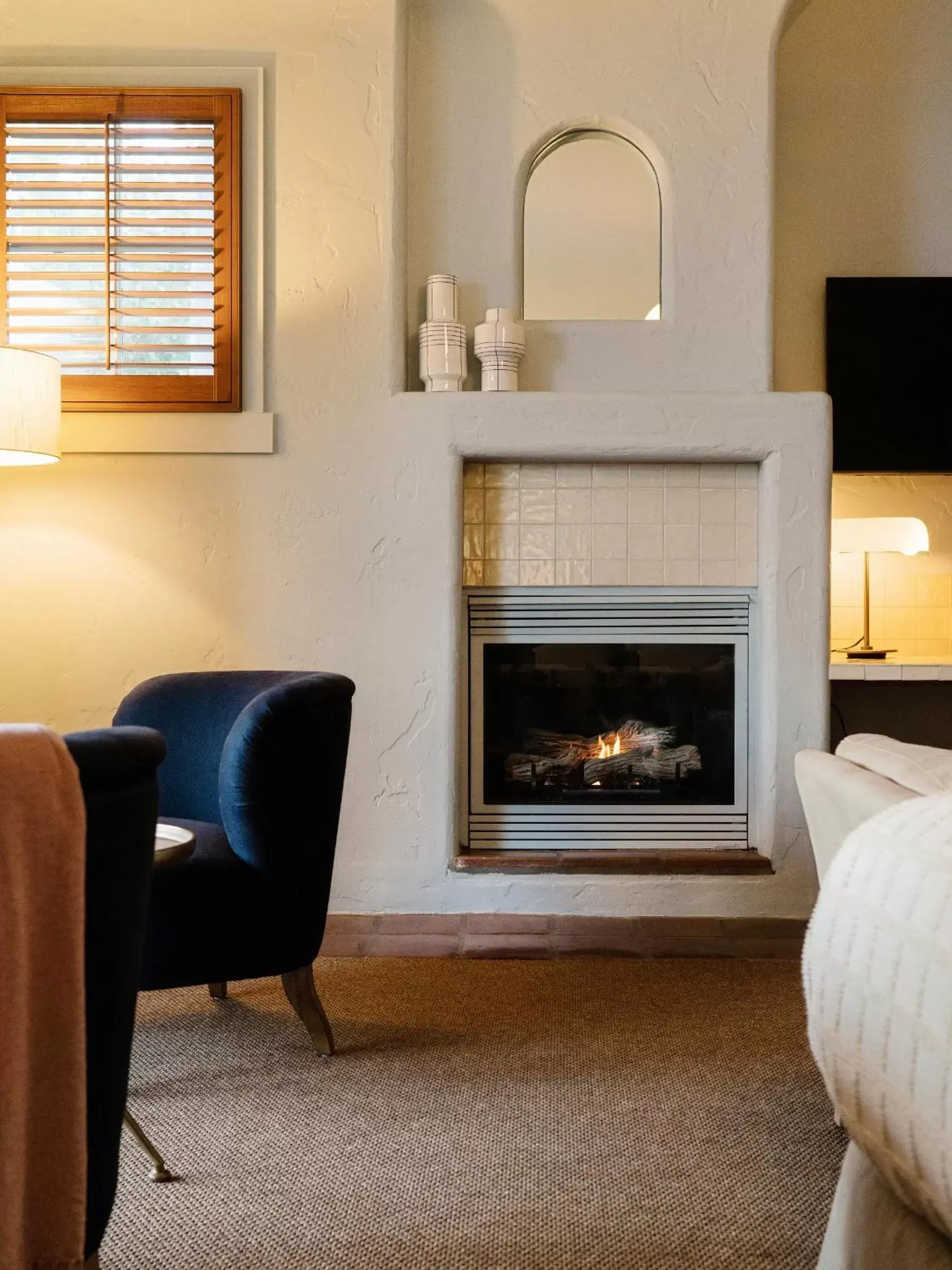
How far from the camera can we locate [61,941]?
1.04m

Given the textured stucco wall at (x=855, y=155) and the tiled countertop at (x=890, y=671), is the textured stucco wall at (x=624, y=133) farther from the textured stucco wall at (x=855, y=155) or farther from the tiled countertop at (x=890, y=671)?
the tiled countertop at (x=890, y=671)

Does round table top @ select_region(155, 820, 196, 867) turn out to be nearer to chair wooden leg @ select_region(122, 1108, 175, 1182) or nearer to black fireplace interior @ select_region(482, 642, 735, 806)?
chair wooden leg @ select_region(122, 1108, 175, 1182)

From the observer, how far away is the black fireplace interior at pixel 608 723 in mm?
3369

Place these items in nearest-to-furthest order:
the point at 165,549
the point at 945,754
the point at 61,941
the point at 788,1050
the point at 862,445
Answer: the point at 61,941 < the point at 945,754 < the point at 788,1050 < the point at 165,549 < the point at 862,445

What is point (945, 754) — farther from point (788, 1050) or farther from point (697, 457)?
point (697, 457)

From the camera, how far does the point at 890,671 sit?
133 inches

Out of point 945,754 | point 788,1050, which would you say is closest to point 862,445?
point 788,1050

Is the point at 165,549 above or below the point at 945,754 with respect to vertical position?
above

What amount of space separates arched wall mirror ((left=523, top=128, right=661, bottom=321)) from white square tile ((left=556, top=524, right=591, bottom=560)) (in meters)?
0.68

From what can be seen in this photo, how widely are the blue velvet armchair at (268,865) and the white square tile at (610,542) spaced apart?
4.29 ft

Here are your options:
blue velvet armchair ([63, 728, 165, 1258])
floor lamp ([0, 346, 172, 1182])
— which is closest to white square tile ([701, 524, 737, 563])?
floor lamp ([0, 346, 172, 1182])

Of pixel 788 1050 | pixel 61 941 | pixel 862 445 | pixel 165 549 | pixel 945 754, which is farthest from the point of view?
pixel 862 445

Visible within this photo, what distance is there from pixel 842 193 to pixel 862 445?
980 millimetres

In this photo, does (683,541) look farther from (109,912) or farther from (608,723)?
(109,912)
